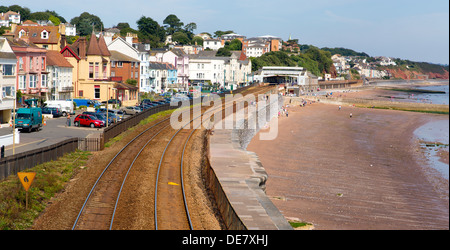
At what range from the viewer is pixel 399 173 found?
3912 cm

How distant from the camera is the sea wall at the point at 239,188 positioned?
17298 mm

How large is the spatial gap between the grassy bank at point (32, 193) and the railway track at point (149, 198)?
71.1 inches

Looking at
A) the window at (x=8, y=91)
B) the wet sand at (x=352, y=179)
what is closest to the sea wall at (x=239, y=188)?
the wet sand at (x=352, y=179)

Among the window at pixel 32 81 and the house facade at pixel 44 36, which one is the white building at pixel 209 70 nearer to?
the house facade at pixel 44 36

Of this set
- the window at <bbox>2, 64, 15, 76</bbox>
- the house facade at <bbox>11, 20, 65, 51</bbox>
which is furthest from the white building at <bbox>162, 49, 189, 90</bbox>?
the window at <bbox>2, 64, 15, 76</bbox>

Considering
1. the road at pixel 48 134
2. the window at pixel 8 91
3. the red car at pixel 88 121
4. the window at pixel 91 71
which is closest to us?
the road at pixel 48 134

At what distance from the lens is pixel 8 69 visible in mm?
45969

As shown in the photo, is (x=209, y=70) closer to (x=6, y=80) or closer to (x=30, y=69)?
(x=30, y=69)

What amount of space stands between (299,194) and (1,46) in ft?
105

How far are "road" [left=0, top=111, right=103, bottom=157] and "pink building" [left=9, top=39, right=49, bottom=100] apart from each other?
27.0 feet
